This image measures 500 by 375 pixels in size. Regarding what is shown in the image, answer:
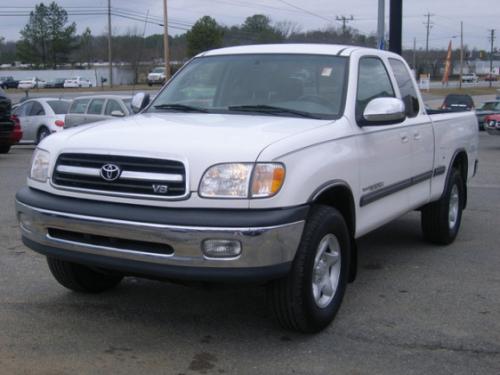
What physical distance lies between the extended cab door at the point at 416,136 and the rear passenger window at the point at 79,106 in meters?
12.2

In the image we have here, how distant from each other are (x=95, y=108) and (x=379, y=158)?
12894 mm

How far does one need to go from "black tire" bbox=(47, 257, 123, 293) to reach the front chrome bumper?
93cm

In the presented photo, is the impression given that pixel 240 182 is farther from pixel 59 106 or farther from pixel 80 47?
pixel 80 47

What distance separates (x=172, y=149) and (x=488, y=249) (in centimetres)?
423

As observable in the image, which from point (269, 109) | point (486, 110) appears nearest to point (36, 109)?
point (269, 109)

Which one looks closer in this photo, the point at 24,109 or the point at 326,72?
the point at 326,72

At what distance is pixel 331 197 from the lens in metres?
4.77

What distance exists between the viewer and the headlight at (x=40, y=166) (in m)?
4.58

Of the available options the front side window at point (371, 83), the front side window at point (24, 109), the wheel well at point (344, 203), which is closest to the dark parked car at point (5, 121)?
the front side window at point (24, 109)

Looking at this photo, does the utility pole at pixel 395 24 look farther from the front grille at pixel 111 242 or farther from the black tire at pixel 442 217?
the front grille at pixel 111 242

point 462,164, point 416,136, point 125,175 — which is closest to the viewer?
point 125,175

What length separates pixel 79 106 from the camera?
17.7 meters

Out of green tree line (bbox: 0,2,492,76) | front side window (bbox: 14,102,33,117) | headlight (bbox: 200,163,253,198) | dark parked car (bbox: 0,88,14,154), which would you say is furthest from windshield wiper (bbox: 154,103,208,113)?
green tree line (bbox: 0,2,492,76)

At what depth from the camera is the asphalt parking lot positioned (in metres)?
4.15
